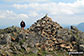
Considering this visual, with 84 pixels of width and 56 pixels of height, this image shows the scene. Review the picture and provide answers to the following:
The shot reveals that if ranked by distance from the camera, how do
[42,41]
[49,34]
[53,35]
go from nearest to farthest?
[42,41] → [53,35] → [49,34]

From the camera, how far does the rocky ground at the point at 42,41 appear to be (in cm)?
3412

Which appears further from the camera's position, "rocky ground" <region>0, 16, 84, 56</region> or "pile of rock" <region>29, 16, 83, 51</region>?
"pile of rock" <region>29, 16, 83, 51</region>

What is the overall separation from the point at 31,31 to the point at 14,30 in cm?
446

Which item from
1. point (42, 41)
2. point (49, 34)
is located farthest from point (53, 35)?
point (42, 41)

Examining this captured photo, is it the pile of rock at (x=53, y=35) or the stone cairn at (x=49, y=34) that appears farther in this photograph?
the pile of rock at (x=53, y=35)

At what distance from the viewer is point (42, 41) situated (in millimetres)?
38062

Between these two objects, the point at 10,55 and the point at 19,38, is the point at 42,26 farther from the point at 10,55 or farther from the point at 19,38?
the point at 10,55

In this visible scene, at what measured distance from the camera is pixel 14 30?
1619 inches

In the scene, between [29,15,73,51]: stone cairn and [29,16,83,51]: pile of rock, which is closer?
[29,15,73,51]: stone cairn

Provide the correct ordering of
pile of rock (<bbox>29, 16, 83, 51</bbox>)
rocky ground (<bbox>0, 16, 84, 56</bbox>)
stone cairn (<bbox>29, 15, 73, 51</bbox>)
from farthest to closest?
pile of rock (<bbox>29, 16, 83, 51</bbox>), stone cairn (<bbox>29, 15, 73, 51</bbox>), rocky ground (<bbox>0, 16, 84, 56</bbox>)

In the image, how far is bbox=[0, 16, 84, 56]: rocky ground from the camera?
3412cm

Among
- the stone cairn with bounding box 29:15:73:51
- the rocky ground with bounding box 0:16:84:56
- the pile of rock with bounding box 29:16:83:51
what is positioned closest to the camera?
the rocky ground with bounding box 0:16:84:56

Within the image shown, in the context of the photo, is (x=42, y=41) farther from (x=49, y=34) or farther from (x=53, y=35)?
(x=53, y=35)

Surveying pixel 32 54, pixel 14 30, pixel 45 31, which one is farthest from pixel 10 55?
pixel 45 31
